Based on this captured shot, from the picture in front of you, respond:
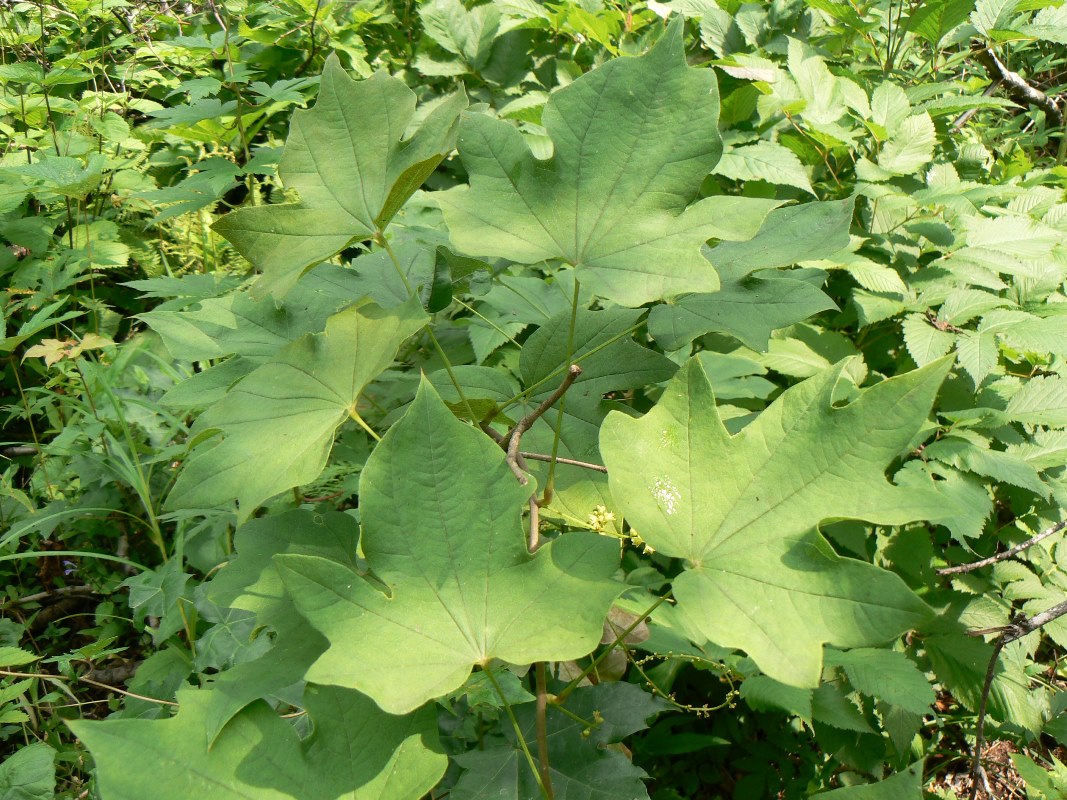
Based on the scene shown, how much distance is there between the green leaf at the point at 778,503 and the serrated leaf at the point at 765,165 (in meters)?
1.35

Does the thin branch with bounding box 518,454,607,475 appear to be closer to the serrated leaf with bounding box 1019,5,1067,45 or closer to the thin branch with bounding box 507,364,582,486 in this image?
the thin branch with bounding box 507,364,582,486

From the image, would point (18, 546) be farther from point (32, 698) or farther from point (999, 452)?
point (999, 452)

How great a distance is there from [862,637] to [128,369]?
7.61 feet

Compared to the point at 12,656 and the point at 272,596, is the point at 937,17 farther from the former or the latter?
the point at 12,656

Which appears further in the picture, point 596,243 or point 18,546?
point 18,546

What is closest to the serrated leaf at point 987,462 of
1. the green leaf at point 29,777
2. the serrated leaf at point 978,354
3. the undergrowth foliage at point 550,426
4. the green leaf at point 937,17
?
the undergrowth foliage at point 550,426

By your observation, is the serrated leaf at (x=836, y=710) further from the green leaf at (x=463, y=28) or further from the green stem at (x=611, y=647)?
the green leaf at (x=463, y=28)

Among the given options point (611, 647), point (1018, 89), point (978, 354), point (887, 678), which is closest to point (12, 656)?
point (611, 647)

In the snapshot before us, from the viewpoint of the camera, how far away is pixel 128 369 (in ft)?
7.66

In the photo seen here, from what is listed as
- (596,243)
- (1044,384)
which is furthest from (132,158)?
(1044,384)

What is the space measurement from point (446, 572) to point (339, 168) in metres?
0.55

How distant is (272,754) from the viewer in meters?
0.75

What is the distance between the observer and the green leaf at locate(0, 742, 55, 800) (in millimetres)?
1396

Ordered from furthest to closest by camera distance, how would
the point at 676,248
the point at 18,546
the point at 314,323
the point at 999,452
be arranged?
the point at 18,546 → the point at 999,452 → the point at 314,323 → the point at 676,248
